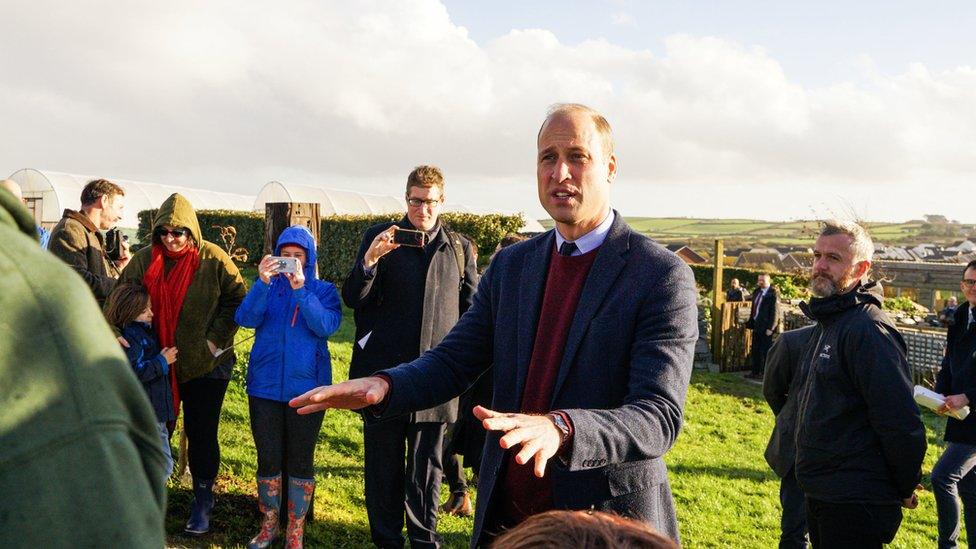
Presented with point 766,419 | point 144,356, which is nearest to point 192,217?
point 144,356

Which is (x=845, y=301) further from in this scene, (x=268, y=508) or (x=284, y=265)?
(x=268, y=508)

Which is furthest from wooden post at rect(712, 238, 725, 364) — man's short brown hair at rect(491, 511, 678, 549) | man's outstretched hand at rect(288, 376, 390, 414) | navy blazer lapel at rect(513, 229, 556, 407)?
man's short brown hair at rect(491, 511, 678, 549)

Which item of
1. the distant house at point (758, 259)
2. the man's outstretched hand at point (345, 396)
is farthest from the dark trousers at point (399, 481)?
the distant house at point (758, 259)

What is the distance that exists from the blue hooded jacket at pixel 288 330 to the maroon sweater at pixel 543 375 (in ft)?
8.50

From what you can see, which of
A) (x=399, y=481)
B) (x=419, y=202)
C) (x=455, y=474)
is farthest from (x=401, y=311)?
(x=455, y=474)

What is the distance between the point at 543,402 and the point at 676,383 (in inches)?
16.8

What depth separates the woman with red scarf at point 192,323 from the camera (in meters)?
5.17

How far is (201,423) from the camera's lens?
17.3 ft

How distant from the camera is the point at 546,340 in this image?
8.45ft

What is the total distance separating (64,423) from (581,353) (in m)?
1.82

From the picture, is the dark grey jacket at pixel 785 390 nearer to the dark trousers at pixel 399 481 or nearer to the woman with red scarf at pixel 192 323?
the dark trousers at pixel 399 481

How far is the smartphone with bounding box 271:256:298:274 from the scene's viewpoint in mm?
4898

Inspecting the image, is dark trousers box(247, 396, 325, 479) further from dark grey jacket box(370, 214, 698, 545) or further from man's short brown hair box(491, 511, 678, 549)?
man's short brown hair box(491, 511, 678, 549)

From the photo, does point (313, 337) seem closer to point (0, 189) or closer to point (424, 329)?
point (424, 329)
